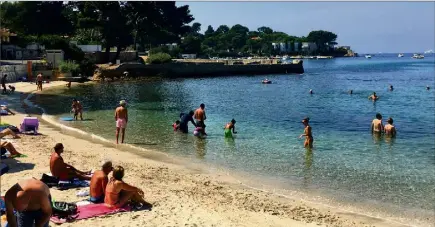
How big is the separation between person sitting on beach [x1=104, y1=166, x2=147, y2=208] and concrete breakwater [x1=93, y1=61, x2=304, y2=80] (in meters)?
49.5

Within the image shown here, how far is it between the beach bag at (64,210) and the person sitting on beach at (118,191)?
0.71 m

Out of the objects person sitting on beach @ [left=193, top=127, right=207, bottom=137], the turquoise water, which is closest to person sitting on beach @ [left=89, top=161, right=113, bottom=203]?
the turquoise water

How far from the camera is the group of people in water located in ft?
19.7

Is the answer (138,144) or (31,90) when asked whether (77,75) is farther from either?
(138,144)

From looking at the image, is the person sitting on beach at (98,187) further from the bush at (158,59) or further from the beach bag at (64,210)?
the bush at (158,59)

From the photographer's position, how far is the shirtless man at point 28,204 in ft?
19.6

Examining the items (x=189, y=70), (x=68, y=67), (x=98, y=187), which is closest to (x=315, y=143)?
(x=98, y=187)

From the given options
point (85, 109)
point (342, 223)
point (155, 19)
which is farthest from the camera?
point (155, 19)

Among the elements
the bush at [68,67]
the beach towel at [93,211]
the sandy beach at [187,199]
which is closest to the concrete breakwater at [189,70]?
the bush at [68,67]

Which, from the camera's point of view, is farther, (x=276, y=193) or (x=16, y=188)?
(x=276, y=193)

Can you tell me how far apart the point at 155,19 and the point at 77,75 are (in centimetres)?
2370

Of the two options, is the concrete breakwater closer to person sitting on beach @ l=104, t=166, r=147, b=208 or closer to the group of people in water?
the group of people in water

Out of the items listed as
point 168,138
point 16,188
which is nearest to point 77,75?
point 168,138

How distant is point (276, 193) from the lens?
11516 millimetres
